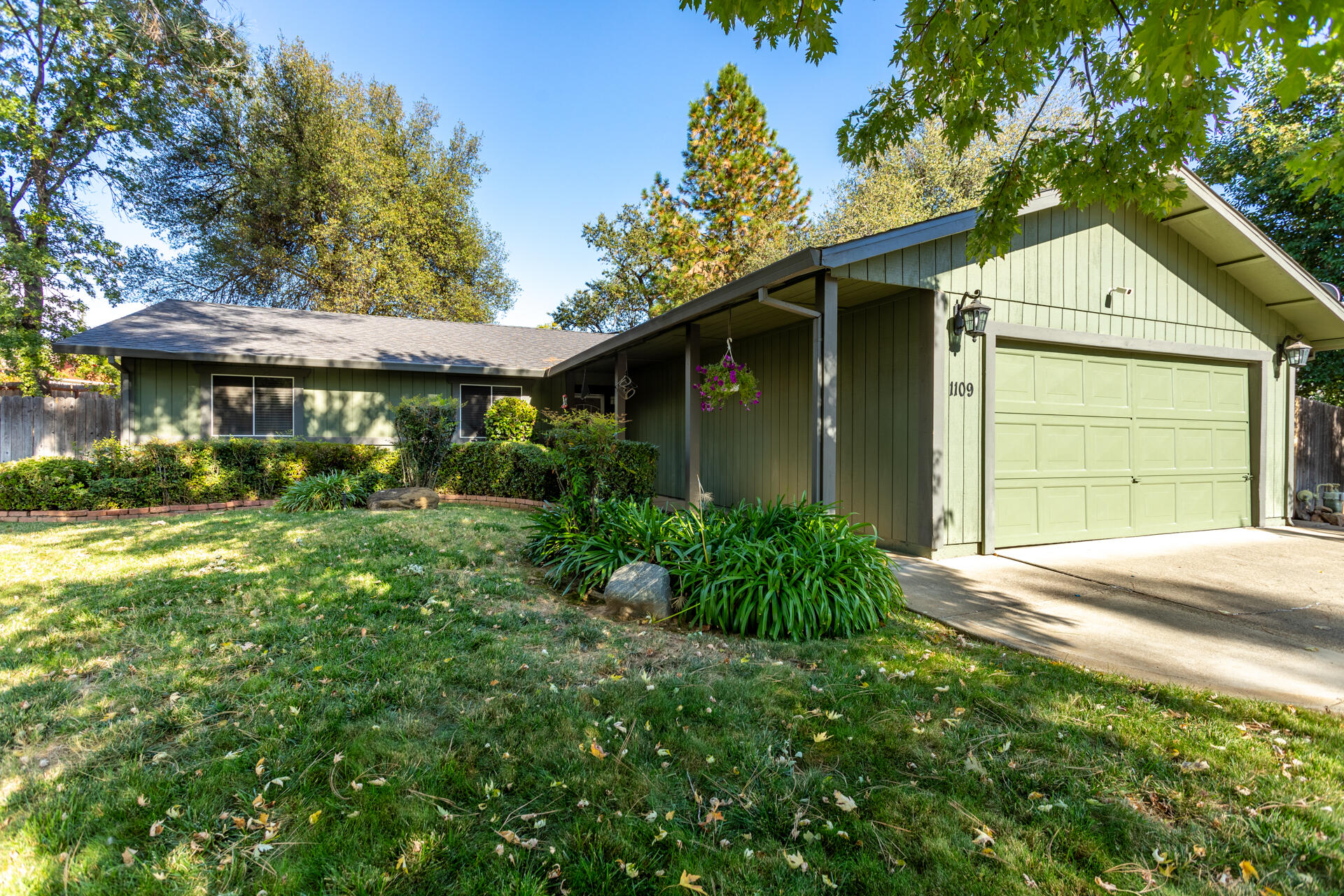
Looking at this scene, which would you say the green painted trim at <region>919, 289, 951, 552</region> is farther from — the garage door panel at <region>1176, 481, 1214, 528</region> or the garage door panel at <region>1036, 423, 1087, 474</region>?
the garage door panel at <region>1176, 481, 1214, 528</region>

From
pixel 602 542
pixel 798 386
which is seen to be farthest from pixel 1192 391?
pixel 602 542

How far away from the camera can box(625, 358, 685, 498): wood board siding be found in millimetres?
10062

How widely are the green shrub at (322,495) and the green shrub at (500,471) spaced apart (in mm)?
1390

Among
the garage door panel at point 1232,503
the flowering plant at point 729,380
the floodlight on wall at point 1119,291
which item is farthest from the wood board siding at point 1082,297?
the flowering plant at point 729,380

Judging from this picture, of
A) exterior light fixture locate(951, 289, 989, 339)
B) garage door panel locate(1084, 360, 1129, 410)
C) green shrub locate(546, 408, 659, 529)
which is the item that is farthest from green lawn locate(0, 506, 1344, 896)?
garage door panel locate(1084, 360, 1129, 410)

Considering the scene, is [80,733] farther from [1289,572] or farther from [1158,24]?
[1289,572]

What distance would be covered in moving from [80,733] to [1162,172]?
6.23m

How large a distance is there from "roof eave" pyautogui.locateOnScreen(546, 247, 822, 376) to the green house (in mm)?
28

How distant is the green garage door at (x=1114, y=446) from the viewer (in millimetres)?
6133

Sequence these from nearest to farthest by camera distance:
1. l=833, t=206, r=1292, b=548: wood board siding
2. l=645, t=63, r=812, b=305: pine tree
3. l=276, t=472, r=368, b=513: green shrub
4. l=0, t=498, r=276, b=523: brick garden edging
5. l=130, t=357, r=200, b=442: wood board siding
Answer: l=833, t=206, r=1292, b=548: wood board siding → l=0, t=498, r=276, b=523: brick garden edging → l=276, t=472, r=368, b=513: green shrub → l=130, t=357, r=200, b=442: wood board siding → l=645, t=63, r=812, b=305: pine tree

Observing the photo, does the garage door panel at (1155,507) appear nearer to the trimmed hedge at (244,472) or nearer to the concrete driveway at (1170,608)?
the concrete driveway at (1170,608)

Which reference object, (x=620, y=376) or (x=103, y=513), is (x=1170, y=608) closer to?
(x=620, y=376)

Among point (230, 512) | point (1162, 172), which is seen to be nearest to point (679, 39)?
point (1162, 172)

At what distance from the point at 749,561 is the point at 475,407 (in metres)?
9.21
